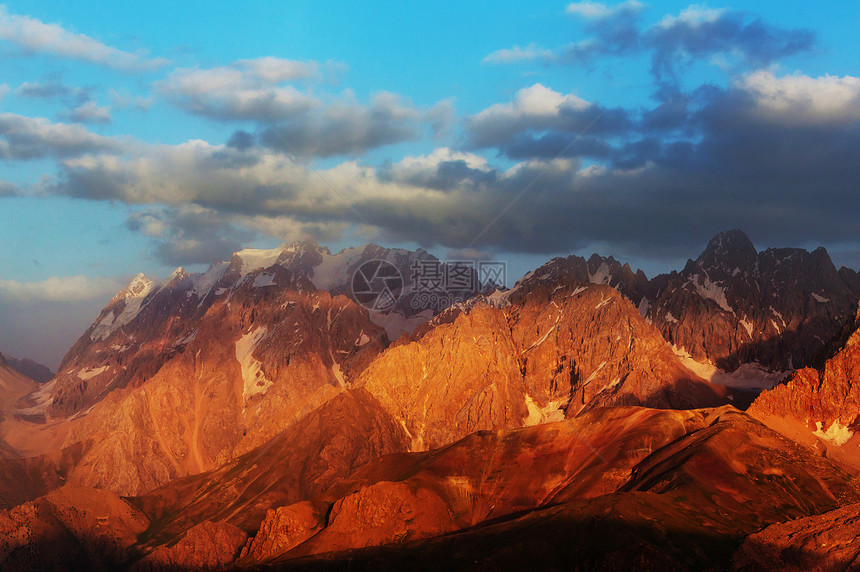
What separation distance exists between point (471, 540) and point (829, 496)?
220 ft

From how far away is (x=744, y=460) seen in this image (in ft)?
629

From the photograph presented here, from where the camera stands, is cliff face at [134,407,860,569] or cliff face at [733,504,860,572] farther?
cliff face at [134,407,860,569]

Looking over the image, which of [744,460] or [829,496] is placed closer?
[829,496]

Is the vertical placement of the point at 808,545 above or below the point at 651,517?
below

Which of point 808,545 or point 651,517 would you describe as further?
point 651,517

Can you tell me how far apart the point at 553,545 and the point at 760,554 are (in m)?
33.1

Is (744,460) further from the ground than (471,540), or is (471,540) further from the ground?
(744,460)

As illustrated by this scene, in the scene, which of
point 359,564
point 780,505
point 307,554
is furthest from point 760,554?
point 307,554

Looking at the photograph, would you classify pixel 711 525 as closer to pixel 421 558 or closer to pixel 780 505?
pixel 780 505

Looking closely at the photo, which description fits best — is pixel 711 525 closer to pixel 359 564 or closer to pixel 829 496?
pixel 829 496

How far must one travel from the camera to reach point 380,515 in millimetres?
197375

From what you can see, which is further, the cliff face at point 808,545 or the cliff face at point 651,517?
the cliff face at point 651,517

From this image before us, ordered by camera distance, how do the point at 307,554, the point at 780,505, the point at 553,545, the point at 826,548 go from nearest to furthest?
the point at 826,548, the point at 553,545, the point at 780,505, the point at 307,554

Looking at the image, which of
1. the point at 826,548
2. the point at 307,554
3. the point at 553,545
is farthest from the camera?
the point at 307,554
